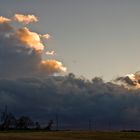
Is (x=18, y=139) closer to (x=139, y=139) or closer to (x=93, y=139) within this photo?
(x=93, y=139)

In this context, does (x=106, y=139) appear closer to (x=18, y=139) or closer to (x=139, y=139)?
(x=139, y=139)

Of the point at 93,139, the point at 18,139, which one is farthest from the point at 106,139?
the point at 18,139

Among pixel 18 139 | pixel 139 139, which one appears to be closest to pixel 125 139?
pixel 139 139

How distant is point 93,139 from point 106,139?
419 cm

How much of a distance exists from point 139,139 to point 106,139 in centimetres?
1048

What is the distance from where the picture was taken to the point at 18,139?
4811 inches

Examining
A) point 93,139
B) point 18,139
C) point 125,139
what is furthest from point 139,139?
point 18,139

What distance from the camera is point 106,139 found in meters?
128

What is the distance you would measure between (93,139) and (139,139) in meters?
14.3

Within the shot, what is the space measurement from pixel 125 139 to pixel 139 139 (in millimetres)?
4270

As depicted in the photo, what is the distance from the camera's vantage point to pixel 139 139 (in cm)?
12419

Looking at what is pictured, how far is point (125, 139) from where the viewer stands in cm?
12494

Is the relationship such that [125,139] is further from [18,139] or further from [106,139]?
[18,139]

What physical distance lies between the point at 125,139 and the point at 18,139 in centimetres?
3286
